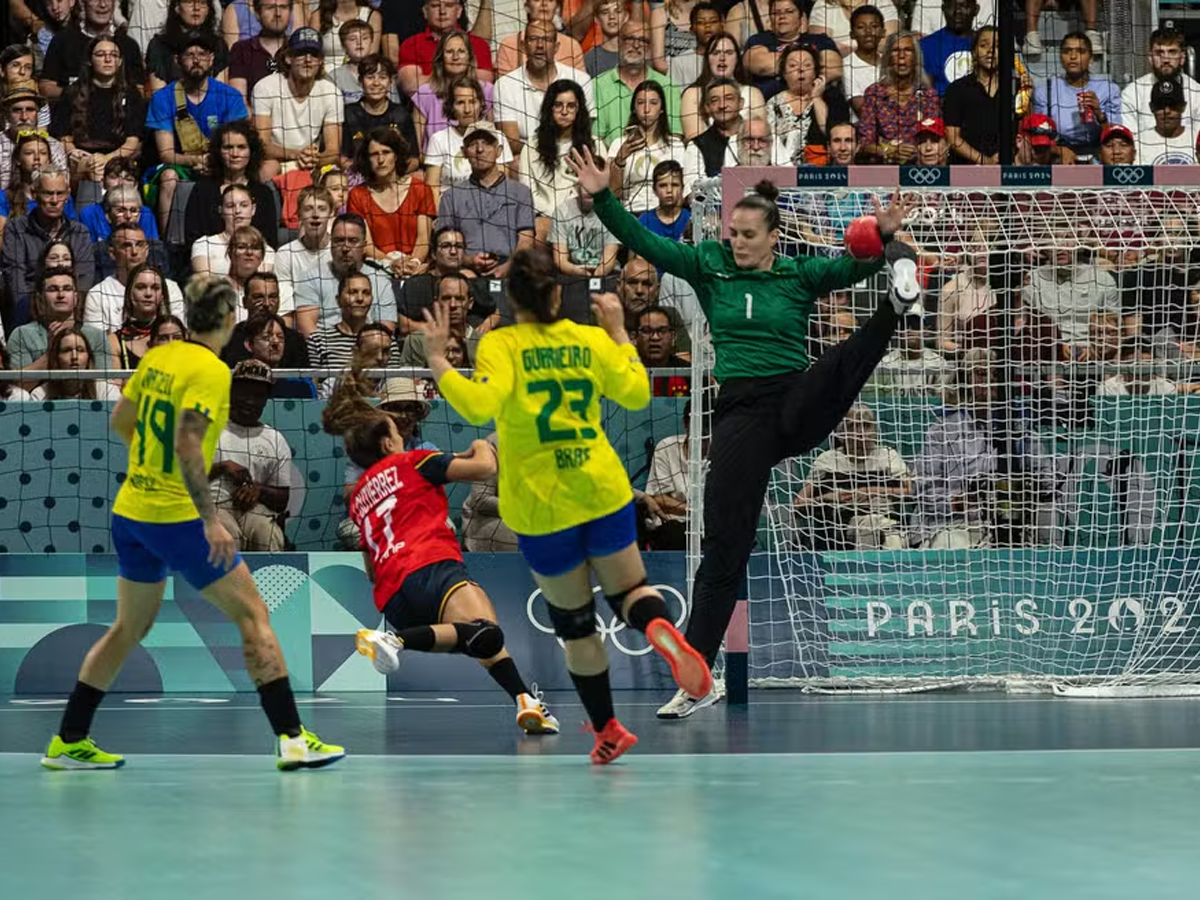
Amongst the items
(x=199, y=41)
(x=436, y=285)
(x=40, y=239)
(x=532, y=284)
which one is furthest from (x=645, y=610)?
(x=199, y=41)

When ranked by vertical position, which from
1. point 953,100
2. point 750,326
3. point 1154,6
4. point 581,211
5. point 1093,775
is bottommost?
point 1093,775

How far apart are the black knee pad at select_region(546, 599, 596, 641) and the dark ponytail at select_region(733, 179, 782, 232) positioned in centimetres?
236

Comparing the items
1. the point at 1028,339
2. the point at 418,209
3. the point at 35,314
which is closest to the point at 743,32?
the point at 418,209

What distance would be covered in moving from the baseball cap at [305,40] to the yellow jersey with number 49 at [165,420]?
23.4 ft

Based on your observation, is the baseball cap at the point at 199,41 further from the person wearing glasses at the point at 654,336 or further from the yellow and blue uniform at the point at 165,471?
the yellow and blue uniform at the point at 165,471

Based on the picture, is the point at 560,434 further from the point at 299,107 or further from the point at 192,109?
the point at 192,109

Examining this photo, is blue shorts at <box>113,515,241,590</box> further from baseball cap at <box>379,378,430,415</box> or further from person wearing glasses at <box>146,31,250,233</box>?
person wearing glasses at <box>146,31,250,233</box>

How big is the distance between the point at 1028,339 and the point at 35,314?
6649 millimetres

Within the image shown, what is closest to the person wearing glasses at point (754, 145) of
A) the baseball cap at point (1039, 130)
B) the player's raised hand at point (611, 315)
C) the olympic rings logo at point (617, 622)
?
the baseball cap at point (1039, 130)

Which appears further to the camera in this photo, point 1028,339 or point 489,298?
point 489,298

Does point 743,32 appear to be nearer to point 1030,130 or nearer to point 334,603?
point 1030,130

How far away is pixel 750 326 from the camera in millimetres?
8203

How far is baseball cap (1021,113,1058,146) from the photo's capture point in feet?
41.1

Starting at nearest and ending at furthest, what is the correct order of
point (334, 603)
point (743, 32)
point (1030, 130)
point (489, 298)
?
point (334, 603) < point (489, 298) < point (1030, 130) < point (743, 32)
